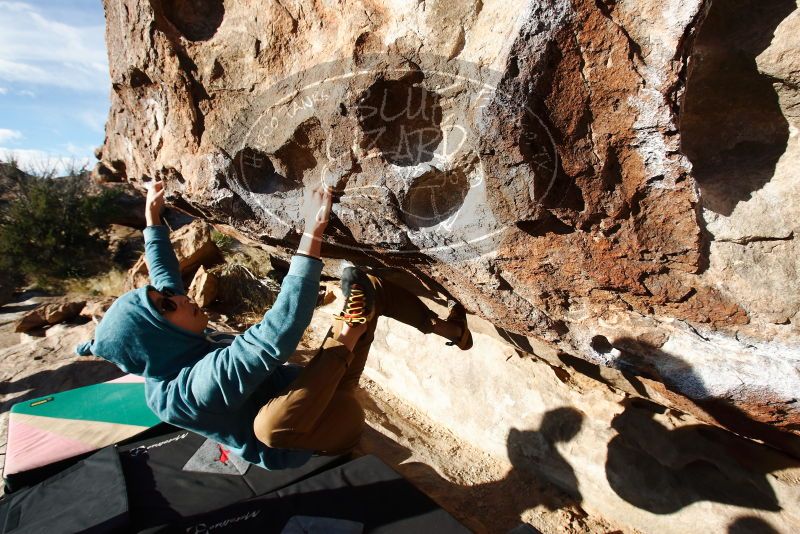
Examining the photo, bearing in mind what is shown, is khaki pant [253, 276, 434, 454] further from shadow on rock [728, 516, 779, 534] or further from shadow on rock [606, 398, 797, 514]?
shadow on rock [728, 516, 779, 534]

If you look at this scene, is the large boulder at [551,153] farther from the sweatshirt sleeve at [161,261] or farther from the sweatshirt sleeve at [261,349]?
the sweatshirt sleeve at [261,349]

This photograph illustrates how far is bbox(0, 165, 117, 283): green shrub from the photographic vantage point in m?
8.34

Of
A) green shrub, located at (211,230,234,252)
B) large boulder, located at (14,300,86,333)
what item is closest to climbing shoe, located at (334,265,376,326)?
green shrub, located at (211,230,234,252)

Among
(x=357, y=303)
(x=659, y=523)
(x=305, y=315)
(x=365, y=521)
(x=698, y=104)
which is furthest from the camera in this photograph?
(x=659, y=523)

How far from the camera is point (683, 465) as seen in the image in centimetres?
217

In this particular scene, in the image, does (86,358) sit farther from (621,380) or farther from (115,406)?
(621,380)

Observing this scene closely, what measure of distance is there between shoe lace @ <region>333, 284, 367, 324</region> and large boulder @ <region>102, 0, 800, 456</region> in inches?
9.9

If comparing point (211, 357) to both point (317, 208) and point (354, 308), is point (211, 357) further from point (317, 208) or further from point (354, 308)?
point (317, 208)

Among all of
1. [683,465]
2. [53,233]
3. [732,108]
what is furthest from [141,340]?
[53,233]

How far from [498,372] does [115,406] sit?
232cm

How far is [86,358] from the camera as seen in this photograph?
13.9 feet

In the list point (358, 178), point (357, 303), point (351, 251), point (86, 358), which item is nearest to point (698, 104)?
point (358, 178)

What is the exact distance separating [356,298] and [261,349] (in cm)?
53

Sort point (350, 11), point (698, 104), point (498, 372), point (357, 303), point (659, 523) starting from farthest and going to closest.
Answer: point (498, 372)
point (659, 523)
point (357, 303)
point (350, 11)
point (698, 104)
